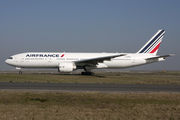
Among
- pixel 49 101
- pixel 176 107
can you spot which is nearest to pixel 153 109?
pixel 176 107

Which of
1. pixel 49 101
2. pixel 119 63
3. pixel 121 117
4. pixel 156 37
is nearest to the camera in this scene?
pixel 121 117

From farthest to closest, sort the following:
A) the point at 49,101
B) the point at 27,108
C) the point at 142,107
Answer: the point at 49,101 < the point at 142,107 < the point at 27,108

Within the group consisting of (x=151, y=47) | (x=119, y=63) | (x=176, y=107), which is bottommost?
(x=176, y=107)

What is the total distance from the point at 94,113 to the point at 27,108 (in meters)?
3.37

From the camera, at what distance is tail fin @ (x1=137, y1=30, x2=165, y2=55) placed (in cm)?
4369

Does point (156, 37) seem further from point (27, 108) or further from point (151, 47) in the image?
point (27, 108)

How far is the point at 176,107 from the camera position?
11.4 meters

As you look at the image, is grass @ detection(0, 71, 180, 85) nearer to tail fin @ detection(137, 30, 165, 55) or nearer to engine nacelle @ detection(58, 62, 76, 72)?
engine nacelle @ detection(58, 62, 76, 72)

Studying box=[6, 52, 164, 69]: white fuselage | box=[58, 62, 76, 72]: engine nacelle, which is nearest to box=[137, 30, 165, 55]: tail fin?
box=[6, 52, 164, 69]: white fuselage

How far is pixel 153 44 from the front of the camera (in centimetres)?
4394

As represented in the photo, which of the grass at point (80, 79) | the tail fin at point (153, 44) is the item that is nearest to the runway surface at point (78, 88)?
the grass at point (80, 79)

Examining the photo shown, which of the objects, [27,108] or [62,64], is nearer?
[27,108]

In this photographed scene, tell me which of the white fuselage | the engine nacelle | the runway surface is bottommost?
the runway surface

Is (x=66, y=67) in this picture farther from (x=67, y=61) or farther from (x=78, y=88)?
(x=78, y=88)
